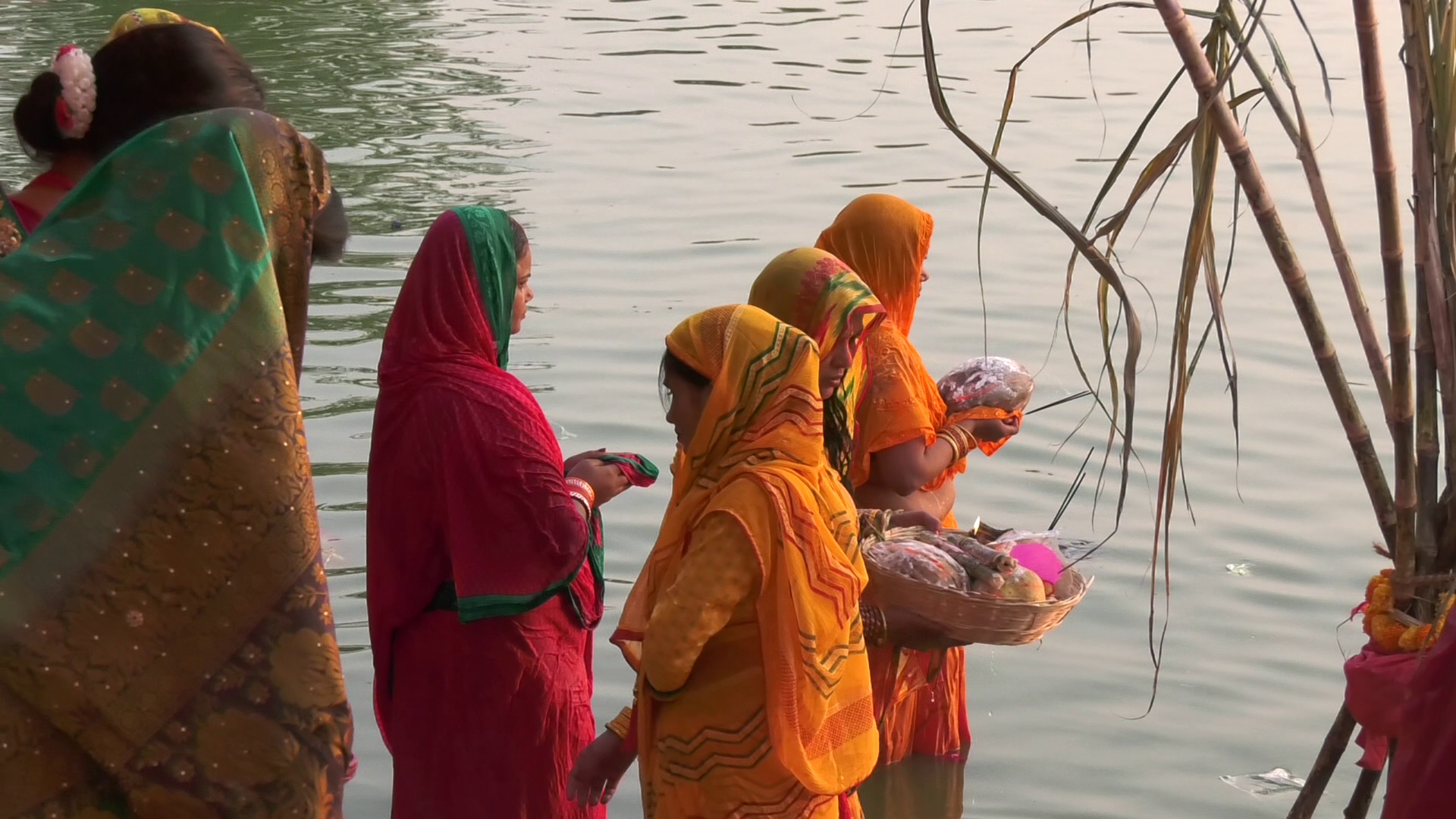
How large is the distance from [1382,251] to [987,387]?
6.97 ft

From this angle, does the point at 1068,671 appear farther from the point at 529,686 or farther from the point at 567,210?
the point at 567,210

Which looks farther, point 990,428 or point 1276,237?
point 990,428

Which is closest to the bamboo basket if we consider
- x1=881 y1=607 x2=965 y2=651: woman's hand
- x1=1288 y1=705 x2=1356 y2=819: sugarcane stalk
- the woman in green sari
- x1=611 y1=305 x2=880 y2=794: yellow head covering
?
x1=881 y1=607 x2=965 y2=651: woman's hand

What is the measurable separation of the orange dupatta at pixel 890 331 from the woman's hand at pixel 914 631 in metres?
0.50

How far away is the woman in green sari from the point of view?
180cm

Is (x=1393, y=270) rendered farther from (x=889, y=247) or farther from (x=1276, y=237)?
(x=889, y=247)

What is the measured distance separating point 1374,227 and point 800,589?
8.38 metres

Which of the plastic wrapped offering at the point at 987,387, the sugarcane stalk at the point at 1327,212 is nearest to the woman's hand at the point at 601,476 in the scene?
the plastic wrapped offering at the point at 987,387

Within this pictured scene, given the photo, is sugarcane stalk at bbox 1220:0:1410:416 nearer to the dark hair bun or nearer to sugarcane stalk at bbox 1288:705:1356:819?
sugarcane stalk at bbox 1288:705:1356:819

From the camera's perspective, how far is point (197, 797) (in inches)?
73.7

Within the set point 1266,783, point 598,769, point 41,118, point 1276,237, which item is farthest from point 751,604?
point 1266,783

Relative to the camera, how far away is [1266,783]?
4.75 m

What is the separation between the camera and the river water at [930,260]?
17.1ft

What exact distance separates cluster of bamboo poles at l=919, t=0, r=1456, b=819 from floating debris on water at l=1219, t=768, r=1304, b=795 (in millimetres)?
2476
